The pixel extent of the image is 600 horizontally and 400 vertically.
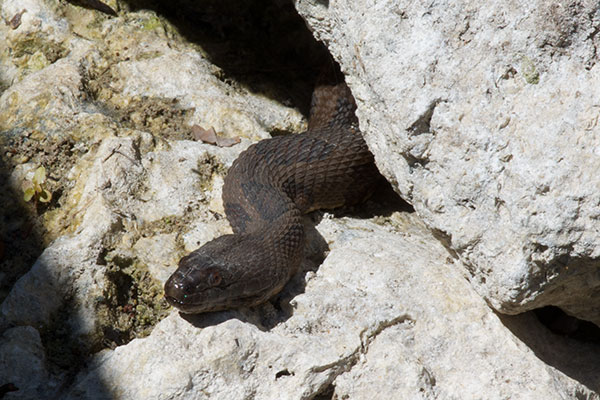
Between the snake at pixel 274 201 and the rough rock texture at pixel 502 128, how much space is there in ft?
3.05

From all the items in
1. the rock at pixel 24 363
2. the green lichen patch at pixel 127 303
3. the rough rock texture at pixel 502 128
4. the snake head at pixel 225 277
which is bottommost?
the rock at pixel 24 363

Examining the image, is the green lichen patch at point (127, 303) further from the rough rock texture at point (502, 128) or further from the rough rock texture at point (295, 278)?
the rough rock texture at point (502, 128)

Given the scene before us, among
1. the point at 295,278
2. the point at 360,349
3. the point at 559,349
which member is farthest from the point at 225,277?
the point at 559,349

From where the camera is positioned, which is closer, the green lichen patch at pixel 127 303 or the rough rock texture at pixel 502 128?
the rough rock texture at pixel 502 128

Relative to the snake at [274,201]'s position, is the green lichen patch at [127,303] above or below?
below

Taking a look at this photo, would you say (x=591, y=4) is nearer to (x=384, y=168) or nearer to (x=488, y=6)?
(x=488, y=6)

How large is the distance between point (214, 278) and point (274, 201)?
0.91m

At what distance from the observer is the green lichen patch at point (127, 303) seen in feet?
11.9

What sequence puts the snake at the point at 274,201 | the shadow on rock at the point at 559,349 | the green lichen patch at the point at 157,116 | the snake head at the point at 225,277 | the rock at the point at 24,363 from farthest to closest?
the green lichen patch at the point at 157,116 → the shadow on rock at the point at 559,349 → the snake at the point at 274,201 → the snake head at the point at 225,277 → the rock at the point at 24,363

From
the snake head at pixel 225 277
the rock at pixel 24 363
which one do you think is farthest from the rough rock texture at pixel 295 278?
the snake head at pixel 225 277

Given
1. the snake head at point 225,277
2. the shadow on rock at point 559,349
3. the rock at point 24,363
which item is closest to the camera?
the rock at point 24,363

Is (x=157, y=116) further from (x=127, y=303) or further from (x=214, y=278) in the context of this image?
(x=214, y=278)

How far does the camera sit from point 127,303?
379 cm

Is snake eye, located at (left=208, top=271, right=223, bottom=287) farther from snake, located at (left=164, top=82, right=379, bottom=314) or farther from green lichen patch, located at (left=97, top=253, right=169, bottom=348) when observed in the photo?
green lichen patch, located at (left=97, top=253, right=169, bottom=348)
